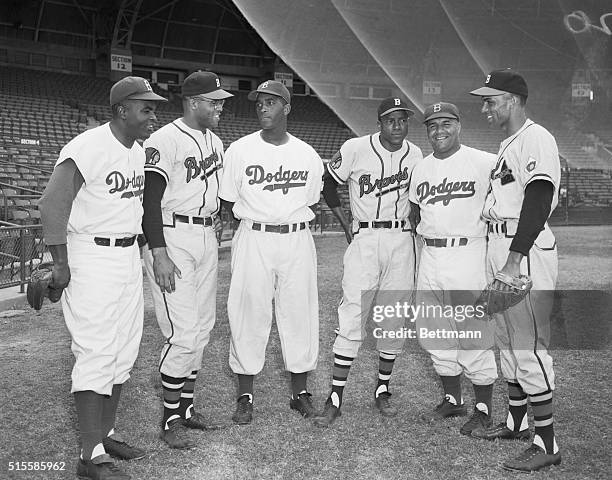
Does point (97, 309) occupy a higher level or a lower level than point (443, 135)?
lower

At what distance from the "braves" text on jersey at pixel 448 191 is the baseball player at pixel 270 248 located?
0.70 metres

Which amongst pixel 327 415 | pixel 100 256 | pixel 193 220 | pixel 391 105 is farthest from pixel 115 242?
pixel 327 415

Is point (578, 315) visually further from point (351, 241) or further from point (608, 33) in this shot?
point (608, 33)

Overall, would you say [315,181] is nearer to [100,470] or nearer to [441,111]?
[441,111]

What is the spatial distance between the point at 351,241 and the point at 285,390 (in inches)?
43.1

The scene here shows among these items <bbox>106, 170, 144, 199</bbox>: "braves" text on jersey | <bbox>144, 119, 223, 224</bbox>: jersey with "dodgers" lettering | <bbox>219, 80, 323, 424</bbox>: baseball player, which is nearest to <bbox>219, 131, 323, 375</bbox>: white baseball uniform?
<bbox>219, 80, 323, 424</bbox>: baseball player

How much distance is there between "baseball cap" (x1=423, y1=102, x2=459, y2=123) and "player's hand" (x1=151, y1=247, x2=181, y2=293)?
1563 mm

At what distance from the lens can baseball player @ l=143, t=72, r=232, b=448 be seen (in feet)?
10.9

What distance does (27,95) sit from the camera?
79.6ft

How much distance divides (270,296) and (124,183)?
1139 millimetres

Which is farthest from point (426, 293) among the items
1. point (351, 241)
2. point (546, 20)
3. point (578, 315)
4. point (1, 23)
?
point (1, 23)

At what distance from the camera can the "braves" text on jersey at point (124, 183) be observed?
285cm

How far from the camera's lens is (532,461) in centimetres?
285

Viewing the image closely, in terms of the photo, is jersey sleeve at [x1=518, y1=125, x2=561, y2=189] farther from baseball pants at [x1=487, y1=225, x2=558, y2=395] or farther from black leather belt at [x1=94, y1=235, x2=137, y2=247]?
black leather belt at [x1=94, y1=235, x2=137, y2=247]
